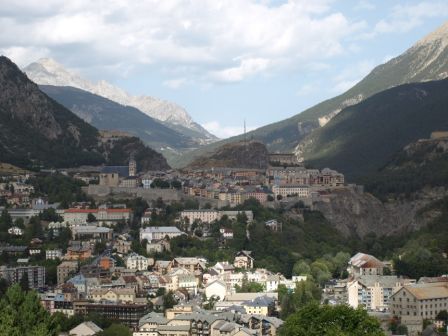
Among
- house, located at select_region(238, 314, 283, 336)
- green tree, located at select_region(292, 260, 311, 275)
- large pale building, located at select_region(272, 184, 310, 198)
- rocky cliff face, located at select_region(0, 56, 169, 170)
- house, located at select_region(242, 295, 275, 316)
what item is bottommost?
house, located at select_region(238, 314, 283, 336)

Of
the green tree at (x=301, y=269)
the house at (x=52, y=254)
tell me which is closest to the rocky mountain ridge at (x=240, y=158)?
the green tree at (x=301, y=269)

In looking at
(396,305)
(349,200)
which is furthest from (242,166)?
(396,305)

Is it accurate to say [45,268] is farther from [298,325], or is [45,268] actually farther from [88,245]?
[298,325]

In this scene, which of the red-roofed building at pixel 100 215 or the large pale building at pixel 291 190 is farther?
the large pale building at pixel 291 190

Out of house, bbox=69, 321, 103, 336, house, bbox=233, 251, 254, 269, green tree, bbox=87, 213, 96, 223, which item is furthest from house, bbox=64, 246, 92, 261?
house, bbox=69, 321, 103, 336

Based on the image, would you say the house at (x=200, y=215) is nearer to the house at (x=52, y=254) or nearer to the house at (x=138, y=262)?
the house at (x=138, y=262)

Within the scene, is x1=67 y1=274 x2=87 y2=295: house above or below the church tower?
below

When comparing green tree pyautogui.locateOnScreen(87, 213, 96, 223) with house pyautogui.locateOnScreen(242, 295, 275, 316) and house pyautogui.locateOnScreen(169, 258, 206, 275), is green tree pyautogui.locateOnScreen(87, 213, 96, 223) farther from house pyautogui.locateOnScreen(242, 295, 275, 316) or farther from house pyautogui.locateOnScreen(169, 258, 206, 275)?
house pyautogui.locateOnScreen(242, 295, 275, 316)
